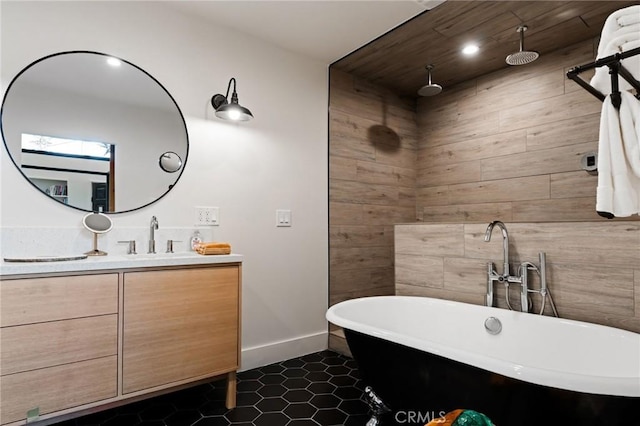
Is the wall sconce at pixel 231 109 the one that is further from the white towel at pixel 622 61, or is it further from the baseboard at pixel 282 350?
the white towel at pixel 622 61

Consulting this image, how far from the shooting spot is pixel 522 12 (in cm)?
238

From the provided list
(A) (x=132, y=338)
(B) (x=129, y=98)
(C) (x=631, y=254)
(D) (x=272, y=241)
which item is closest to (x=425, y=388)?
(C) (x=631, y=254)

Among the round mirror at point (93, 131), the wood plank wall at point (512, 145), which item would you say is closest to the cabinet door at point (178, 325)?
the round mirror at point (93, 131)

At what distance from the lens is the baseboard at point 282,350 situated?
259 centimetres

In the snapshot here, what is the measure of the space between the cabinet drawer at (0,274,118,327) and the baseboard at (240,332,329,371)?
1.09 metres

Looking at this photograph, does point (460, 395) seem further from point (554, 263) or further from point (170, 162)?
point (170, 162)

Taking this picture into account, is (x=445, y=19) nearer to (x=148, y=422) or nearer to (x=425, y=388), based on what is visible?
(x=425, y=388)

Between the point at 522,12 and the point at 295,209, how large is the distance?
2.08 m

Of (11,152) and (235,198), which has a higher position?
(11,152)

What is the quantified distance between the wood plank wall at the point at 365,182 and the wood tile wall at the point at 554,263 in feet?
2.27

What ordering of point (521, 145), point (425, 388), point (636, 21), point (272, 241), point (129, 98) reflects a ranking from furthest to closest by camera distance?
point (521, 145) → point (272, 241) → point (129, 98) → point (425, 388) → point (636, 21)

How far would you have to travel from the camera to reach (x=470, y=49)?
9.46ft

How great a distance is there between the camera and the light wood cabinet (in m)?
1.47

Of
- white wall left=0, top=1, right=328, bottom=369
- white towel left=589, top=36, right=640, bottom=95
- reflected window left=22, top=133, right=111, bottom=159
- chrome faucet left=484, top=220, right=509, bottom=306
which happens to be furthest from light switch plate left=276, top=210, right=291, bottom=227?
white towel left=589, top=36, right=640, bottom=95
